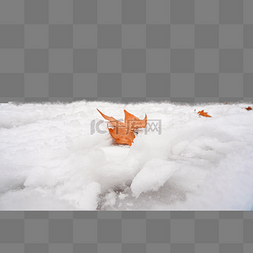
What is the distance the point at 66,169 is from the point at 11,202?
17cm

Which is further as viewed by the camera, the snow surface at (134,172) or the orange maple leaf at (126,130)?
the orange maple leaf at (126,130)

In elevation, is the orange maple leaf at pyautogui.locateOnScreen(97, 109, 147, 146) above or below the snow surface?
above

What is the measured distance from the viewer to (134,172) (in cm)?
59

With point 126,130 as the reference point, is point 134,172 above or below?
below

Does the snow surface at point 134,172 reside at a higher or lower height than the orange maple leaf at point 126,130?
lower

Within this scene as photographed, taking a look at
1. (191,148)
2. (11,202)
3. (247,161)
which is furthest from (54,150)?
(247,161)

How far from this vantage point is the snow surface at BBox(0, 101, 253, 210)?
473mm

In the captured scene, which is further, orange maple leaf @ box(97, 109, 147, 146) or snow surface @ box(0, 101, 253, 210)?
orange maple leaf @ box(97, 109, 147, 146)

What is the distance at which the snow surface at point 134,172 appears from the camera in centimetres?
47

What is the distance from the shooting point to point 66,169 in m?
0.58

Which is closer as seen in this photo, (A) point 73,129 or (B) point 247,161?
(B) point 247,161

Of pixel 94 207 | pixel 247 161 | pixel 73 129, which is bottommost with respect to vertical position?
pixel 94 207

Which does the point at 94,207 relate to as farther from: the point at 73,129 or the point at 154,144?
the point at 73,129

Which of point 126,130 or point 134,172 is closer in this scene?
point 134,172
